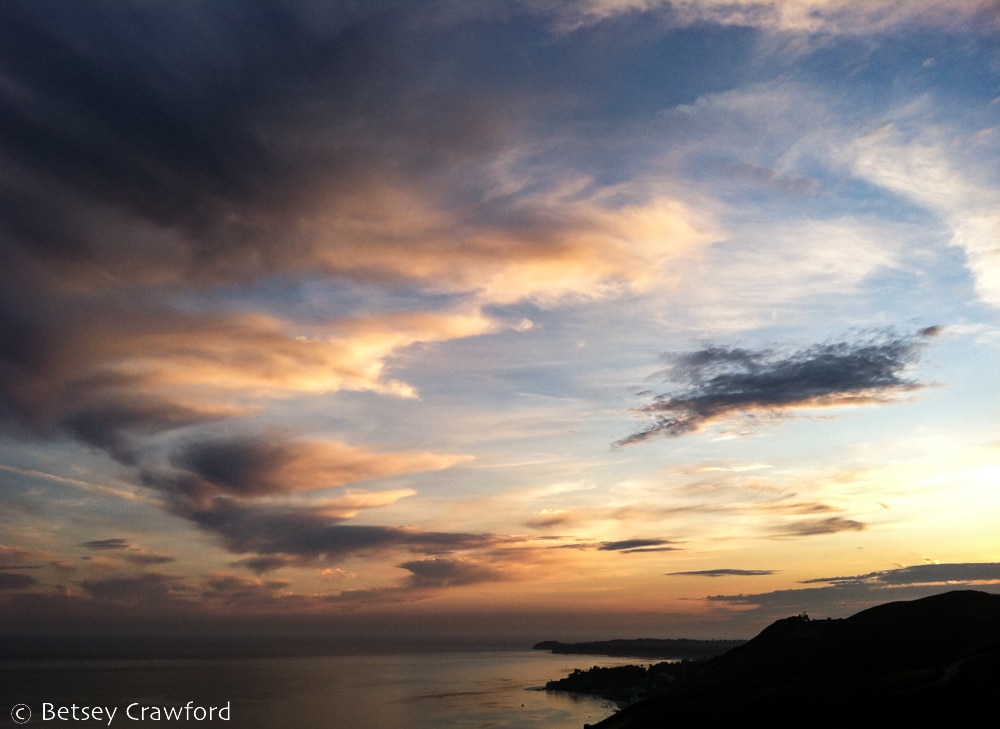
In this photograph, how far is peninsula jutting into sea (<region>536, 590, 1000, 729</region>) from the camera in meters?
52.6

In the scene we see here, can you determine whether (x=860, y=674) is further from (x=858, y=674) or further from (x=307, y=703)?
(x=307, y=703)

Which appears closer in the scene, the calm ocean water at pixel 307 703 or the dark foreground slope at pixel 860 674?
the dark foreground slope at pixel 860 674

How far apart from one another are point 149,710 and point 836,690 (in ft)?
387

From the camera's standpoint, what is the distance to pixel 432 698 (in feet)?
513

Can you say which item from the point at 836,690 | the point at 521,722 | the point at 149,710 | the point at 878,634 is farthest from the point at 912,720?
the point at 149,710

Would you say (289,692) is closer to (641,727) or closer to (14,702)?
(14,702)

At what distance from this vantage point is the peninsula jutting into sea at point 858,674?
172 feet

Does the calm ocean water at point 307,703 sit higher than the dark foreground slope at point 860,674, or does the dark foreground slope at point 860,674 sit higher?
the dark foreground slope at point 860,674

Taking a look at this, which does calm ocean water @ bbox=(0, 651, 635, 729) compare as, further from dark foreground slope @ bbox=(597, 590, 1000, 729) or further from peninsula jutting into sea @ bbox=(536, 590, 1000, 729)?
peninsula jutting into sea @ bbox=(536, 590, 1000, 729)

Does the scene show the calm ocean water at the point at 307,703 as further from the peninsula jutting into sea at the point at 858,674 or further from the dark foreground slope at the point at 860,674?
the peninsula jutting into sea at the point at 858,674

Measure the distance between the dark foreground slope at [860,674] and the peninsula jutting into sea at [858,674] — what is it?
3.5 inches

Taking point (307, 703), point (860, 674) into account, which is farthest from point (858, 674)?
point (307, 703)

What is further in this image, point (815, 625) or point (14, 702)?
point (14, 702)

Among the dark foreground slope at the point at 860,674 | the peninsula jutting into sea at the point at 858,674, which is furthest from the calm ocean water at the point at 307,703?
the peninsula jutting into sea at the point at 858,674
